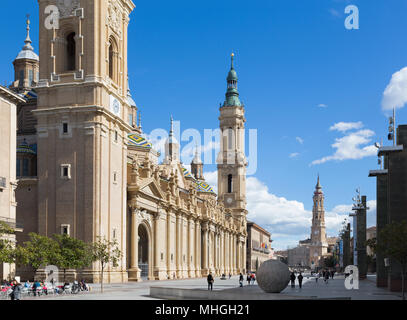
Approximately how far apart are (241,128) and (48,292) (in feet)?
323

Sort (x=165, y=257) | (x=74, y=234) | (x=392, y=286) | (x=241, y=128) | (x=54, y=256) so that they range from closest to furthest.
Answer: (x=54, y=256) < (x=392, y=286) < (x=74, y=234) < (x=165, y=257) < (x=241, y=128)

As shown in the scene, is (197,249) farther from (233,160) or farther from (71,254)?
(71,254)

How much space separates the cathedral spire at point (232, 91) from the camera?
133 metres

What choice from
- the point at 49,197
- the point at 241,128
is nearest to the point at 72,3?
the point at 49,197

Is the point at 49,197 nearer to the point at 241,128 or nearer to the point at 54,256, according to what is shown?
the point at 54,256

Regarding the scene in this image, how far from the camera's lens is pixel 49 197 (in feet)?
176

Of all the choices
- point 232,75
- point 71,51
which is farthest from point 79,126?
point 232,75

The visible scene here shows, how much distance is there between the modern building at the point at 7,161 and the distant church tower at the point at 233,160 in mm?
86110

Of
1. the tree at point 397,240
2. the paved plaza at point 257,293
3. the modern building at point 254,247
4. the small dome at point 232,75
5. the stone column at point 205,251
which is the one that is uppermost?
the small dome at point 232,75

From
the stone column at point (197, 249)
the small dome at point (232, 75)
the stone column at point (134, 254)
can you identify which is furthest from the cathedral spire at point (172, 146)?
the stone column at point (134, 254)

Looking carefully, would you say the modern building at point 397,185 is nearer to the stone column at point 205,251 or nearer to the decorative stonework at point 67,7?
the decorative stonework at point 67,7

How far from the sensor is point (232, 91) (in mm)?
135125

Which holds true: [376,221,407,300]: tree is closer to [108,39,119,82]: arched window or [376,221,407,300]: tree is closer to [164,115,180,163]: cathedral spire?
[108,39,119,82]: arched window

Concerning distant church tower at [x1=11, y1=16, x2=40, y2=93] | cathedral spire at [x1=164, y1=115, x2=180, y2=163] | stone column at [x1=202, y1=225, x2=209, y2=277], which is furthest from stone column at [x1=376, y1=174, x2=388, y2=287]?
cathedral spire at [x1=164, y1=115, x2=180, y2=163]
